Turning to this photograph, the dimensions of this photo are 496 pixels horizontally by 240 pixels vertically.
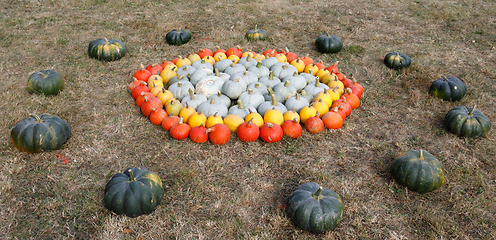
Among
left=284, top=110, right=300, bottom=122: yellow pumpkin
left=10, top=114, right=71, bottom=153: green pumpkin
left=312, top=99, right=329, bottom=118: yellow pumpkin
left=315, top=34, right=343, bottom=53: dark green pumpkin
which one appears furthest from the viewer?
left=315, top=34, right=343, bottom=53: dark green pumpkin

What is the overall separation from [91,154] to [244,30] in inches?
264

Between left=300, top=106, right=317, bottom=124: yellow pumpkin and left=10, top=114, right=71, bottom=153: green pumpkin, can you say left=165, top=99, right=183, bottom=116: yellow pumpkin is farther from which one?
left=300, top=106, right=317, bottom=124: yellow pumpkin

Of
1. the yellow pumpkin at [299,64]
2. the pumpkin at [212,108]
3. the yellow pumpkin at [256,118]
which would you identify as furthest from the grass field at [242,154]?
the yellow pumpkin at [299,64]

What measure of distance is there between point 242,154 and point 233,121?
0.64 meters

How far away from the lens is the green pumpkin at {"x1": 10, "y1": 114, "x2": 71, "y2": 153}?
5.09 meters

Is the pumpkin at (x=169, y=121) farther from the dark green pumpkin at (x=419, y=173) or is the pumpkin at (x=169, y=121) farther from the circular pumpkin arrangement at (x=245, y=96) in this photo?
the dark green pumpkin at (x=419, y=173)

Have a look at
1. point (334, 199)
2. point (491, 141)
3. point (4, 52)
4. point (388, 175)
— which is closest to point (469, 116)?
point (491, 141)

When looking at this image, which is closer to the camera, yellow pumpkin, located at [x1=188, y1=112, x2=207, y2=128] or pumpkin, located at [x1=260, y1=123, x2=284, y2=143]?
pumpkin, located at [x1=260, y1=123, x2=284, y2=143]

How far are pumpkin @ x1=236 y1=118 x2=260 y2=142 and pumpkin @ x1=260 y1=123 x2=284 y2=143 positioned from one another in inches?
4.0

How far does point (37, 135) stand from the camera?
511 cm

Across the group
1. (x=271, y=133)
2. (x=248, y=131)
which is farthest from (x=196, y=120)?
(x=271, y=133)

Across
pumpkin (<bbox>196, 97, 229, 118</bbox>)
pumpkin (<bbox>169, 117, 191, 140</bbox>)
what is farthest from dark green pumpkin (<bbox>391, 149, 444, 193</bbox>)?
pumpkin (<bbox>169, 117, 191, 140</bbox>)

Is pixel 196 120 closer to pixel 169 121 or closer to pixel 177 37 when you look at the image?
pixel 169 121

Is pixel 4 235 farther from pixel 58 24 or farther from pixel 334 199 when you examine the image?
pixel 58 24
